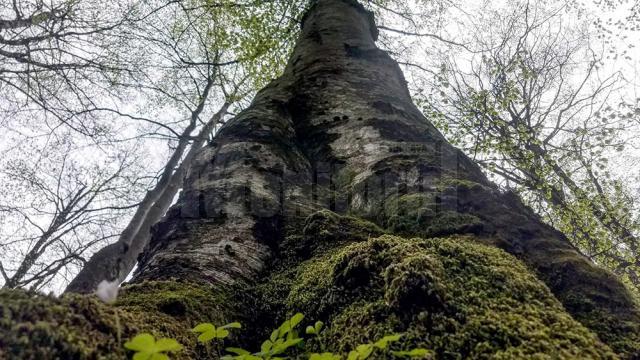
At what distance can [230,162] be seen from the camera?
7.72 ft

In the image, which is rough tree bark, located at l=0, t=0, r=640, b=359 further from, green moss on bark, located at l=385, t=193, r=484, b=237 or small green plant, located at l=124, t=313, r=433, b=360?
small green plant, located at l=124, t=313, r=433, b=360

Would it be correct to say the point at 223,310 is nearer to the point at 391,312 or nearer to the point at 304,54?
the point at 391,312

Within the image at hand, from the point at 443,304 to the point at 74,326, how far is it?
834 mm

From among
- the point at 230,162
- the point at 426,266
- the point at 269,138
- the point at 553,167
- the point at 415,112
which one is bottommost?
the point at 426,266

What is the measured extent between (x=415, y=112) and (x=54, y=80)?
24.7 ft

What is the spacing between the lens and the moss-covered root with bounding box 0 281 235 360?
71 cm

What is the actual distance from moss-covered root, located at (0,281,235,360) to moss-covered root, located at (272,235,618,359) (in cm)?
43

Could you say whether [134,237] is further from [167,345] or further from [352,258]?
[167,345]

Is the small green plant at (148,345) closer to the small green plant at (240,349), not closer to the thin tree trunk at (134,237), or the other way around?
the small green plant at (240,349)

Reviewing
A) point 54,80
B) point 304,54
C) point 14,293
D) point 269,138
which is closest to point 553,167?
point 304,54

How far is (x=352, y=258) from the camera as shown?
134 cm

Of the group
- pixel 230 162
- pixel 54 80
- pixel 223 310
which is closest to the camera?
pixel 223 310

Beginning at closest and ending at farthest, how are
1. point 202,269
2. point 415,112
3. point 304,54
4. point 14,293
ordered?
point 14,293 → point 202,269 → point 415,112 → point 304,54

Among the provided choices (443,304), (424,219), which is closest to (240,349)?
(443,304)
